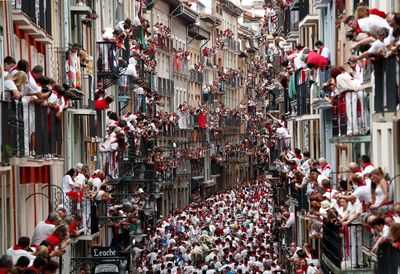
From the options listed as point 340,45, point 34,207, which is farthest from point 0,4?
point 340,45

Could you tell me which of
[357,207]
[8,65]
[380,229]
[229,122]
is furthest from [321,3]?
[229,122]

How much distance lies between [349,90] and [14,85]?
8.00m

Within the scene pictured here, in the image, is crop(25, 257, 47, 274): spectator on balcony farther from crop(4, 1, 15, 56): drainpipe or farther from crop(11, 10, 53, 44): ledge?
crop(11, 10, 53, 44): ledge

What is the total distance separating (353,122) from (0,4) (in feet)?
25.3

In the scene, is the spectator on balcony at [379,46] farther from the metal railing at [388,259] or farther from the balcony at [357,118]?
the balcony at [357,118]

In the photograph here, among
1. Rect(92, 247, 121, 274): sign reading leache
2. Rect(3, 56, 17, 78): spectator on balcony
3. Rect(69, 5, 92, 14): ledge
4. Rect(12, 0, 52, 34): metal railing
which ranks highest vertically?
Rect(69, 5, 92, 14): ledge

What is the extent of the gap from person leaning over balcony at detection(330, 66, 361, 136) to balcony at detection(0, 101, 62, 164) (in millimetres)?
5818

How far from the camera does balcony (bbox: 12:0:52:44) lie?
1310 inches

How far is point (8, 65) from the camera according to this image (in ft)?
92.3

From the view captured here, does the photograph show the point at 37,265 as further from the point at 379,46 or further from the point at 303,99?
the point at 303,99

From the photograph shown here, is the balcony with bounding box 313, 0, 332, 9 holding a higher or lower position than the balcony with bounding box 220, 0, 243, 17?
lower

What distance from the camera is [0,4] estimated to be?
32094 mm

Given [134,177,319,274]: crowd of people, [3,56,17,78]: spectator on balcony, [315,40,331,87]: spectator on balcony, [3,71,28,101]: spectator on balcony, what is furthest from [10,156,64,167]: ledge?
[134,177,319,274]: crowd of people

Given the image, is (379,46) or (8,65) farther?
(8,65)
